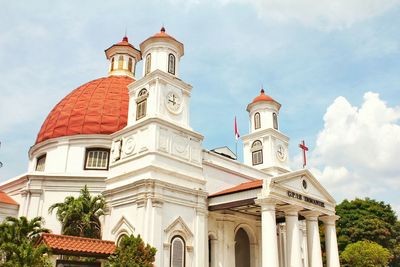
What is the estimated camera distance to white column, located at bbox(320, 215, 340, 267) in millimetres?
25052

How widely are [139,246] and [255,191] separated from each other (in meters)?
7.13

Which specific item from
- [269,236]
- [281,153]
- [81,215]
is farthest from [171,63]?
[281,153]

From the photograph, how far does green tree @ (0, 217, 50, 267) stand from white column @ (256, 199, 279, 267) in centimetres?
1029

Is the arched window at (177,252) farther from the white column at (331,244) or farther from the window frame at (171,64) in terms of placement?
the window frame at (171,64)

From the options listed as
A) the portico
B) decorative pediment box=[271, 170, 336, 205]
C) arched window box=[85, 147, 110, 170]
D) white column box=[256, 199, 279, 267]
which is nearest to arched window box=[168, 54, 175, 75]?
arched window box=[85, 147, 110, 170]

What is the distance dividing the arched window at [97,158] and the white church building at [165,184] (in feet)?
0.22

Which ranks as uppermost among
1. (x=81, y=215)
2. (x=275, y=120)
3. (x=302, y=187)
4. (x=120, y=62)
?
(x=120, y=62)

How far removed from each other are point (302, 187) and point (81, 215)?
1260 cm

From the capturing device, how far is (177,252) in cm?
2191

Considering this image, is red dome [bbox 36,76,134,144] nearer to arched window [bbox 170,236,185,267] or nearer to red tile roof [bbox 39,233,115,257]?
arched window [bbox 170,236,185,267]

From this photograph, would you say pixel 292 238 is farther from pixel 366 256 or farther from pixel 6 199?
pixel 6 199

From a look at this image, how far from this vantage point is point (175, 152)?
77.6ft

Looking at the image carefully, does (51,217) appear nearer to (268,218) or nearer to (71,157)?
(71,157)

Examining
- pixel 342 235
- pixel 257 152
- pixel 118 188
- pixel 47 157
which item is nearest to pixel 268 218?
pixel 118 188
